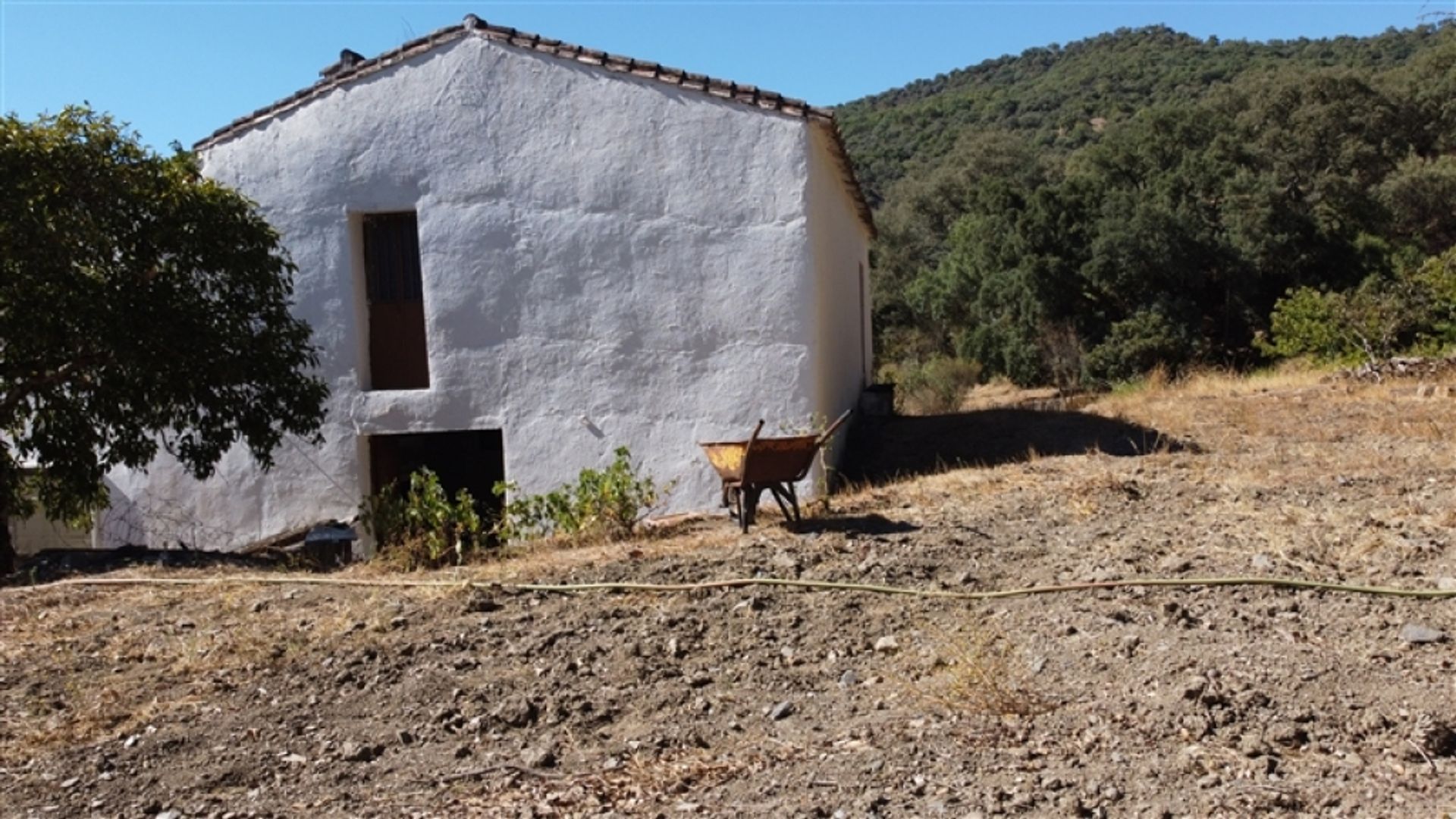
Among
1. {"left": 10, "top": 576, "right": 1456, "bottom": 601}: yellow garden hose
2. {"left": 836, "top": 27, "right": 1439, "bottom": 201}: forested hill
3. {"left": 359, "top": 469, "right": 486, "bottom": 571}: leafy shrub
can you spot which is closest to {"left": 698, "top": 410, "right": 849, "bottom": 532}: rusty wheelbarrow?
{"left": 10, "top": 576, "right": 1456, "bottom": 601}: yellow garden hose

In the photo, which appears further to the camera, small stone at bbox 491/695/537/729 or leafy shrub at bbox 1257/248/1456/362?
leafy shrub at bbox 1257/248/1456/362

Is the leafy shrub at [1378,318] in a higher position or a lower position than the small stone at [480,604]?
higher

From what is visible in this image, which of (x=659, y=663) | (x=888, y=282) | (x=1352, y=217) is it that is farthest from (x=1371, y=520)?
(x=888, y=282)

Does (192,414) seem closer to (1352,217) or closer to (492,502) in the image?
(492,502)

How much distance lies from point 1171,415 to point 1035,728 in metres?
10.2

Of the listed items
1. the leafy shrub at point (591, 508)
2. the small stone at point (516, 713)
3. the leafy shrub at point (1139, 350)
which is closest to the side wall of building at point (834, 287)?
the leafy shrub at point (591, 508)

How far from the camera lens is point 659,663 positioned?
5.52 metres

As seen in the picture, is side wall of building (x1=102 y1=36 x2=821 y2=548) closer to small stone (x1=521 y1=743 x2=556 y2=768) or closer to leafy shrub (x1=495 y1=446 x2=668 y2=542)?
leafy shrub (x1=495 y1=446 x2=668 y2=542)

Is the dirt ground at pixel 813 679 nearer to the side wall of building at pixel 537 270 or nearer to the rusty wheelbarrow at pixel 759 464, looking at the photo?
the rusty wheelbarrow at pixel 759 464

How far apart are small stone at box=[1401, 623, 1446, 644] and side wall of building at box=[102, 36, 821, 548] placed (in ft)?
20.1

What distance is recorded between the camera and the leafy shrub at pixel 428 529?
8688 millimetres

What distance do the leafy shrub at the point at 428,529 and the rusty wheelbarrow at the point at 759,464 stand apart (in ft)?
7.08

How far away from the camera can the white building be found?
10492 millimetres

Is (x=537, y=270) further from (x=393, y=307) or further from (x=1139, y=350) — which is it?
(x=1139, y=350)
